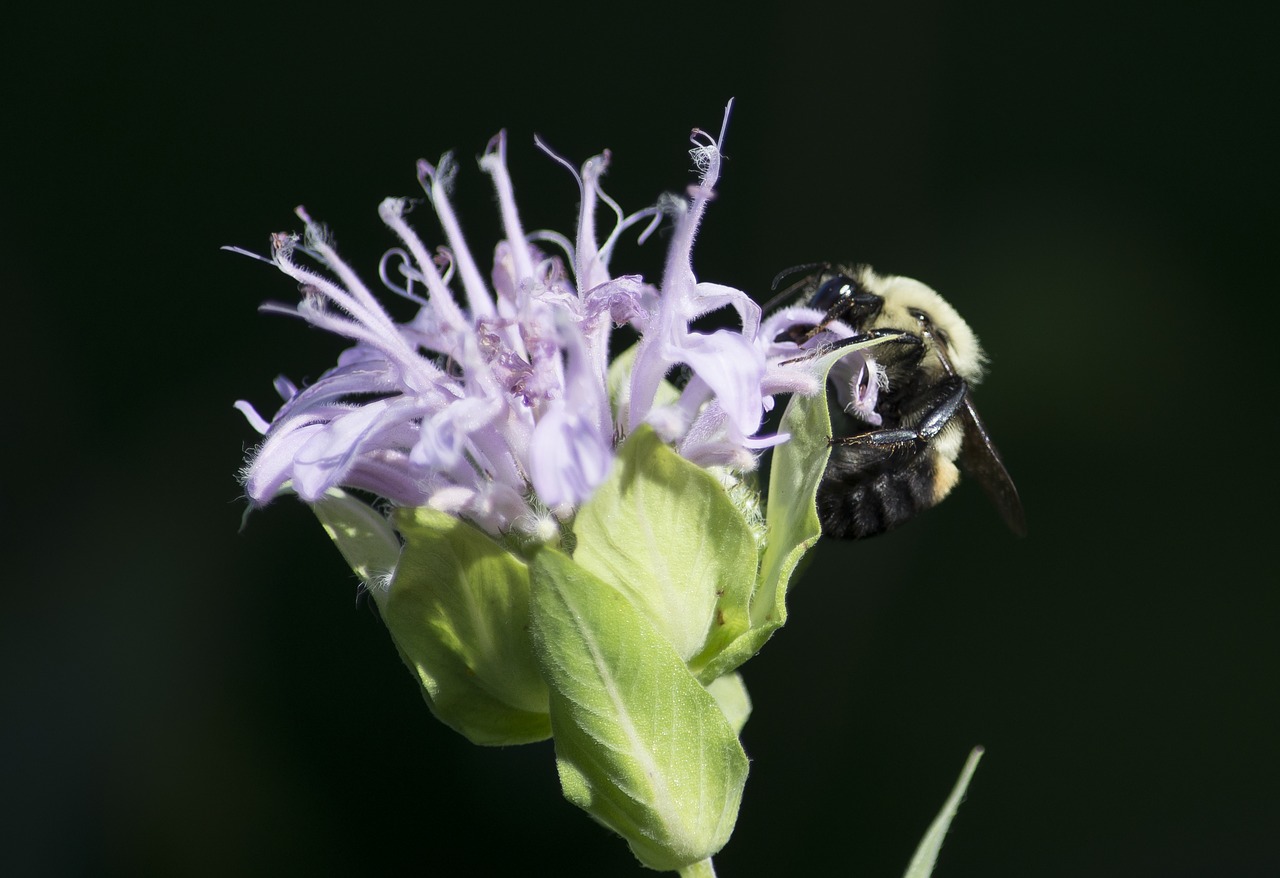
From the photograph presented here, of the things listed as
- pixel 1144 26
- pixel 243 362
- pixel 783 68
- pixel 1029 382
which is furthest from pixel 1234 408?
pixel 243 362

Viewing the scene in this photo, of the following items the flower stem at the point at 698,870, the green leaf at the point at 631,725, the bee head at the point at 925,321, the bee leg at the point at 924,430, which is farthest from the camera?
the bee head at the point at 925,321

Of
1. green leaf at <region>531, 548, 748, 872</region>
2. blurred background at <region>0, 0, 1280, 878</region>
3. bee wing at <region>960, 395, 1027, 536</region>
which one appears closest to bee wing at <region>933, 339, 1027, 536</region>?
bee wing at <region>960, 395, 1027, 536</region>

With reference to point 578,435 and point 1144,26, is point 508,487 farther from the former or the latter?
point 1144,26

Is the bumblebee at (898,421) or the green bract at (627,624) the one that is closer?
the green bract at (627,624)

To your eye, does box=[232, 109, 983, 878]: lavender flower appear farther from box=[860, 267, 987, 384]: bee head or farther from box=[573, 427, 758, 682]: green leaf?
box=[860, 267, 987, 384]: bee head

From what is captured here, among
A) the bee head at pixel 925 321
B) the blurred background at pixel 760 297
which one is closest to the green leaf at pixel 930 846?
the bee head at pixel 925 321

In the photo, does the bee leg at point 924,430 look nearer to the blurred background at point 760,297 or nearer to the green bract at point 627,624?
the green bract at point 627,624

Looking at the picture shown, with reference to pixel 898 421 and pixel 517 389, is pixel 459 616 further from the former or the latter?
pixel 898 421

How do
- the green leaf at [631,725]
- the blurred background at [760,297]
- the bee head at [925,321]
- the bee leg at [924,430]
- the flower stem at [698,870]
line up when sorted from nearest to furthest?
1. the green leaf at [631,725]
2. the flower stem at [698,870]
3. the bee leg at [924,430]
4. the bee head at [925,321]
5. the blurred background at [760,297]
